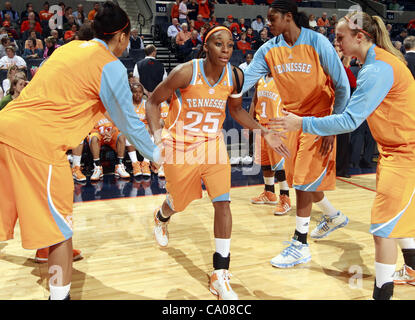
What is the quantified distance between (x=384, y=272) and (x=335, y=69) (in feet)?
5.12

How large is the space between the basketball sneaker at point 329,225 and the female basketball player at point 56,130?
8.02 ft

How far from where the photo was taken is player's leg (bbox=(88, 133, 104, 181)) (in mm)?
6293

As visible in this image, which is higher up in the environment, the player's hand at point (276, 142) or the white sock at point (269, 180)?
the player's hand at point (276, 142)

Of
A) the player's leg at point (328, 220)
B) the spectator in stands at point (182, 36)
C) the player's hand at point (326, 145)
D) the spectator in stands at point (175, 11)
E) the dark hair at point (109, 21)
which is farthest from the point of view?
the spectator in stands at point (175, 11)

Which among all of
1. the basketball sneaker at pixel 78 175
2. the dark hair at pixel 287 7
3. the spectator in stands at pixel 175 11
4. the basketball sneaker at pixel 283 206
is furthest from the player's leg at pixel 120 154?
the spectator in stands at pixel 175 11

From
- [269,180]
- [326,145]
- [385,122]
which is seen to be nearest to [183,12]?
[269,180]

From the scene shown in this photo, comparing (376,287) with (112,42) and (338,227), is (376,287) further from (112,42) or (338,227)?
(112,42)

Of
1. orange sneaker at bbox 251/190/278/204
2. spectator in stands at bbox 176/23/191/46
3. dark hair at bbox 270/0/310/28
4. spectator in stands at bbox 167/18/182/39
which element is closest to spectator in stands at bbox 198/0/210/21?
spectator in stands at bbox 167/18/182/39

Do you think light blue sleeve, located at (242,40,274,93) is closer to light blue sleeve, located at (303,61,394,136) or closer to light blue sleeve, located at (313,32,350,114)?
light blue sleeve, located at (313,32,350,114)

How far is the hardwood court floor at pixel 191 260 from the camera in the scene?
3115 millimetres

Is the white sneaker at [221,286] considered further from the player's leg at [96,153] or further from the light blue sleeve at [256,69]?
the player's leg at [96,153]

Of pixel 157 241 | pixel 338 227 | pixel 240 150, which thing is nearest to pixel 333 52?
pixel 338 227

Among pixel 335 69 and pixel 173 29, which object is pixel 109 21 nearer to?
pixel 335 69

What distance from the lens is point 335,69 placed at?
3285 mm
